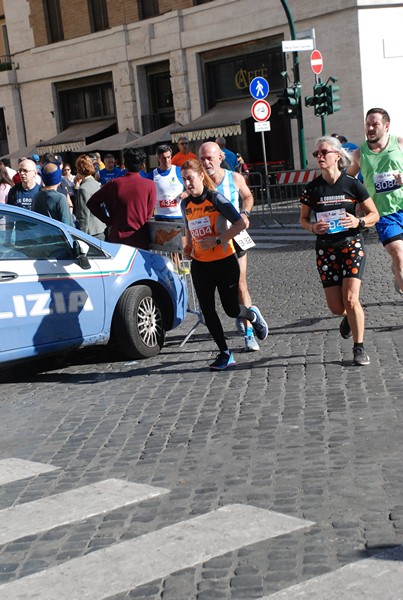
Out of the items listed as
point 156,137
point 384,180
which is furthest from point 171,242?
point 156,137

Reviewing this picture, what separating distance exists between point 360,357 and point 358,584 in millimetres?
4136

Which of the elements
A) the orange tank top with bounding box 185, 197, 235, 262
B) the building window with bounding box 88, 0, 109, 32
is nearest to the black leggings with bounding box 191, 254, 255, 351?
the orange tank top with bounding box 185, 197, 235, 262

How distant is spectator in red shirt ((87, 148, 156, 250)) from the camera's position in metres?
10.1

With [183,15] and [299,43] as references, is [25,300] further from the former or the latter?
[183,15]

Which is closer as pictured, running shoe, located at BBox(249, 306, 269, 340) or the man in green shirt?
running shoe, located at BBox(249, 306, 269, 340)

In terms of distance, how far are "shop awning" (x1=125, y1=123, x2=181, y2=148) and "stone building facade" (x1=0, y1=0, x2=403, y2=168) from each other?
2.12ft

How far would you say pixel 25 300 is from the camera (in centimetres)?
810

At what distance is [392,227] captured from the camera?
29.5 ft

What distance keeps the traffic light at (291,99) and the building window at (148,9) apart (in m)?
11.6

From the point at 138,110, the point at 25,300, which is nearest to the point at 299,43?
the point at 138,110

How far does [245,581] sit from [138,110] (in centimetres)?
3313

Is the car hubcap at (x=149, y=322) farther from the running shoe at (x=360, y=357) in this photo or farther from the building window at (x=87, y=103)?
the building window at (x=87, y=103)

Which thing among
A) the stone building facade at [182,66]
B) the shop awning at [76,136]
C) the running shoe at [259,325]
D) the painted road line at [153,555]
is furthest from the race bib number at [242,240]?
the shop awning at [76,136]

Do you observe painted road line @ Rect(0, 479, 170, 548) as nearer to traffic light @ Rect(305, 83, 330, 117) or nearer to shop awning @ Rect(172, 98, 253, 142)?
traffic light @ Rect(305, 83, 330, 117)
